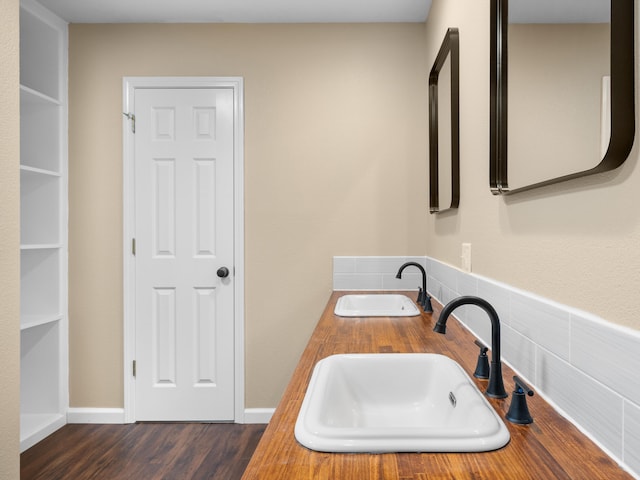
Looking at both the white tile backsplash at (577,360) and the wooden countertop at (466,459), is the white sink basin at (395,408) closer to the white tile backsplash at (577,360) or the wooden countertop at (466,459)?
the wooden countertop at (466,459)

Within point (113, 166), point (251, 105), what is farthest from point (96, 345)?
point (251, 105)

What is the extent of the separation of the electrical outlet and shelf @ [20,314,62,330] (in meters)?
2.40

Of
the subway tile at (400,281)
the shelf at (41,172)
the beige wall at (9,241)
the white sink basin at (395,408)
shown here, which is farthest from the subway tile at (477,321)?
the shelf at (41,172)

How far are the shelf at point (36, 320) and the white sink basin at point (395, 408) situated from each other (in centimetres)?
213

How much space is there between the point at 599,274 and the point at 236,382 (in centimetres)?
235

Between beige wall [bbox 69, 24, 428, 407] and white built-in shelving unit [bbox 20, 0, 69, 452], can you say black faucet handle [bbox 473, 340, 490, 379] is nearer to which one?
beige wall [bbox 69, 24, 428, 407]

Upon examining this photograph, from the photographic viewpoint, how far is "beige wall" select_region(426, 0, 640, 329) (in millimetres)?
666

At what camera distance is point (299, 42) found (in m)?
2.64

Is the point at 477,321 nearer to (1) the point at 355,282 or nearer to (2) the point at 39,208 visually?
(1) the point at 355,282

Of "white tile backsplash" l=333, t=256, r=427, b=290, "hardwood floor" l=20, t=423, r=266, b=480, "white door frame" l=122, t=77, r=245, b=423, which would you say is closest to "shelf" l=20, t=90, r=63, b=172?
"white door frame" l=122, t=77, r=245, b=423

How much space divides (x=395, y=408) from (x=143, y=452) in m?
1.83

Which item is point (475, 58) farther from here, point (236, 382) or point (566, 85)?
point (236, 382)

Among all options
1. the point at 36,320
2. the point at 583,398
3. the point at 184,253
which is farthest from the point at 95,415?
the point at 583,398

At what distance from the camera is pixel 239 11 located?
8.23 feet
